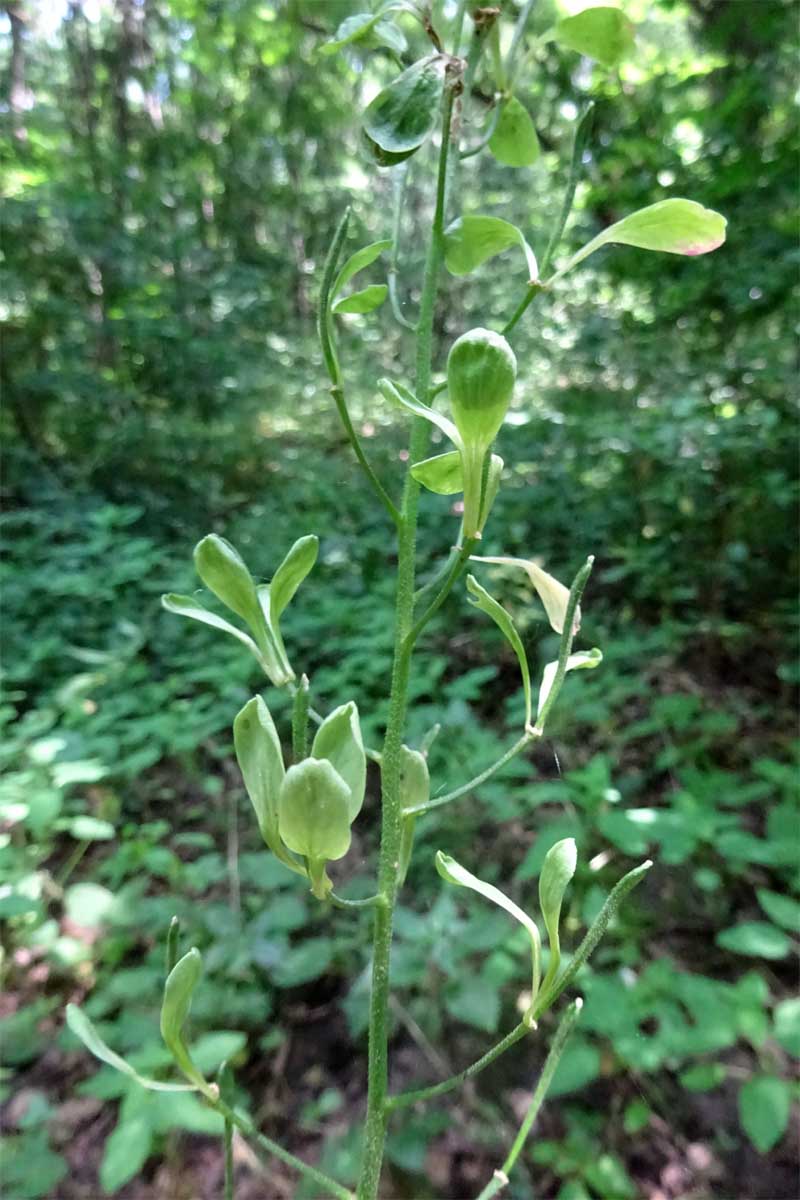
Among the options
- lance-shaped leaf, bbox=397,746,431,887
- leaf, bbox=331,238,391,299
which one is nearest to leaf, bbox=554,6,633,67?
leaf, bbox=331,238,391,299

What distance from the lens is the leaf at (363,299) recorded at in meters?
0.42

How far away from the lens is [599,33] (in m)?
0.40

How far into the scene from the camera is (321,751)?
35cm

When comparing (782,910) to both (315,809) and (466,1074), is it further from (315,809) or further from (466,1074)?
(315,809)

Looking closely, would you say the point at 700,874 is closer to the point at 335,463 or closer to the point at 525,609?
the point at 525,609

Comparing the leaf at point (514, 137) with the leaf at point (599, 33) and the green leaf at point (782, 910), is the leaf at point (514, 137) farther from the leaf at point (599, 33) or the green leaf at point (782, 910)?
the green leaf at point (782, 910)

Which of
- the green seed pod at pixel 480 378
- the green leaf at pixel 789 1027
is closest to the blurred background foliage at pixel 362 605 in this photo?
the green leaf at pixel 789 1027

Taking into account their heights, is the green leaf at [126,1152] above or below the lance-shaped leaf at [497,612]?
below

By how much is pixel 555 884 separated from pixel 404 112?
15.6 inches

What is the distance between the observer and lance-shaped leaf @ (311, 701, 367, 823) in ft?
1.13

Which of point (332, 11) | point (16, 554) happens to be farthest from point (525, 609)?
point (332, 11)

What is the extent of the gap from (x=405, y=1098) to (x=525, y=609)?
167 centimetres

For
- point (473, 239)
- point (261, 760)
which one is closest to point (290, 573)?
point (261, 760)

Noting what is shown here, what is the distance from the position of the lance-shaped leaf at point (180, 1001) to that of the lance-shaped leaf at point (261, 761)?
0.08 meters
